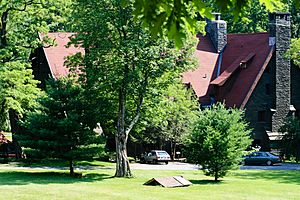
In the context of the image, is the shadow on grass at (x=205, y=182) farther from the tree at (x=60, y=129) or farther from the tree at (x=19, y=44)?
the tree at (x=19, y=44)

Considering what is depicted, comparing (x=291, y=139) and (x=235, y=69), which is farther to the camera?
(x=235, y=69)

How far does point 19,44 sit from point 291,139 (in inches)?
932

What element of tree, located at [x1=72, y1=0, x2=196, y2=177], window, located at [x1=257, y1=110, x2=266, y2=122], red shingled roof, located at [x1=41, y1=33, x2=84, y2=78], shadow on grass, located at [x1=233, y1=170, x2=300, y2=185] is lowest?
shadow on grass, located at [x1=233, y1=170, x2=300, y2=185]

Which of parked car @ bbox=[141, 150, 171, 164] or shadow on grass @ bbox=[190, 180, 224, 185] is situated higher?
parked car @ bbox=[141, 150, 171, 164]

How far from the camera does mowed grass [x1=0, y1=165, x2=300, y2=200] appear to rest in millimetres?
23359

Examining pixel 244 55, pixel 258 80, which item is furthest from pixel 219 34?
pixel 258 80

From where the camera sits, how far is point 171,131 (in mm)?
47344

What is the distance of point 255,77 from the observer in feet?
173

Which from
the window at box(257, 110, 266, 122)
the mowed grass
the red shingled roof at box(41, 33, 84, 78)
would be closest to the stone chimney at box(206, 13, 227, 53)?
the window at box(257, 110, 266, 122)

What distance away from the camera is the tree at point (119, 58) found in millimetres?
32125

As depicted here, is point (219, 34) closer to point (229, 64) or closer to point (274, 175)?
point (229, 64)

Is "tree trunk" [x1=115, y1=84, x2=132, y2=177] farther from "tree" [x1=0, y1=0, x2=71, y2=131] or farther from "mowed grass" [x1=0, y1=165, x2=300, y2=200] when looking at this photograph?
"tree" [x1=0, y1=0, x2=71, y2=131]

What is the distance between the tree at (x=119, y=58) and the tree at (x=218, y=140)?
13.2ft

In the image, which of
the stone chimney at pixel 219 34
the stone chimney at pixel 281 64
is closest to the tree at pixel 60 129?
the stone chimney at pixel 281 64
